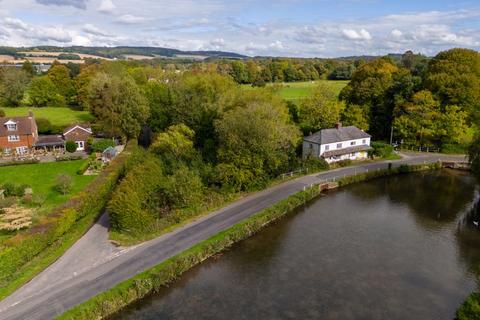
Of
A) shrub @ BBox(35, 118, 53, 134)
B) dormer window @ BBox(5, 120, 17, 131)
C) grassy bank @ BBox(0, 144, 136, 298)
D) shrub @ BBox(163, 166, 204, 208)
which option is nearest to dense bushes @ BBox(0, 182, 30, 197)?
grassy bank @ BBox(0, 144, 136, 298)

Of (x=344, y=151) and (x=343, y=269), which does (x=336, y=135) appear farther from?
(x=343, y=269)

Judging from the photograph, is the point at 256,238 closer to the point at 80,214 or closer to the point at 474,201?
the point at 80,214

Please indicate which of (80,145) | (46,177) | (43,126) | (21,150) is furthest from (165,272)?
(43,126)

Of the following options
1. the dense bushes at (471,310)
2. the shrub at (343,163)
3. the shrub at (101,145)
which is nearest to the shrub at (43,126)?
the shrub at (101,145)

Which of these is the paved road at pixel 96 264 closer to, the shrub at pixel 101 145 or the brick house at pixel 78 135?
the shrub at pixel 101 145

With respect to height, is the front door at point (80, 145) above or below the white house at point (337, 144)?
below

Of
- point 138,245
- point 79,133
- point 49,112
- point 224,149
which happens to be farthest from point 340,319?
point 49,112
